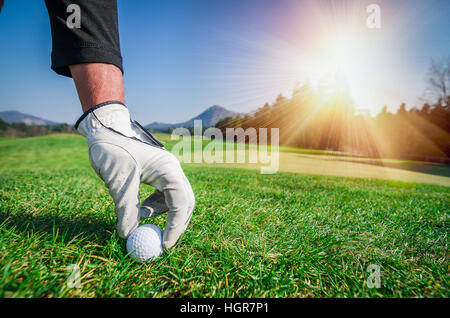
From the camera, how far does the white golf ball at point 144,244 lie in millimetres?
1483

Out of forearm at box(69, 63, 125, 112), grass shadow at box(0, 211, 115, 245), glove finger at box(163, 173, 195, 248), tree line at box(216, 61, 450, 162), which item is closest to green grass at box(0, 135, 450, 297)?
grass shadow at box(0, 211, 115, 245)

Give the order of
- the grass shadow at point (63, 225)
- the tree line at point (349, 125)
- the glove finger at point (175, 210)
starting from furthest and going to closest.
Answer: the tree line at point (349, 125)
the grass shadow at point (63, 225)
the glove finger at point (175, 210)

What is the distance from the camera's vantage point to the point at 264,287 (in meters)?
1.32

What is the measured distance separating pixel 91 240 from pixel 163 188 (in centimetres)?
77

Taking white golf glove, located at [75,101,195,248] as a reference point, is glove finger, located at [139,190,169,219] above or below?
below

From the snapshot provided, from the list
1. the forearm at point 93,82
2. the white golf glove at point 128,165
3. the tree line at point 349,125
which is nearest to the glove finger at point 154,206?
the white golf glove at point 128,165

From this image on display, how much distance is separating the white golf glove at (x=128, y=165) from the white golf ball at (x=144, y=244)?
2.2 inches

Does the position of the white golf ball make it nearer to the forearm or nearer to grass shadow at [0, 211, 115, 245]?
grass shadow at [0, 211, 115, 245]

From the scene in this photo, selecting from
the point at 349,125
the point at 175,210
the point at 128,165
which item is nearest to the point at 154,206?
the point at 175,210

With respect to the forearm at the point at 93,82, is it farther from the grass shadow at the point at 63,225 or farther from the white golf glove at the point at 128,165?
the grass shadow at the point at 63,225

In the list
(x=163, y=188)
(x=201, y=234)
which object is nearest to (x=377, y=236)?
(x=201, y=234)

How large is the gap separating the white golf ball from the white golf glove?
0.06 metres

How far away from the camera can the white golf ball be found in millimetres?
1483
